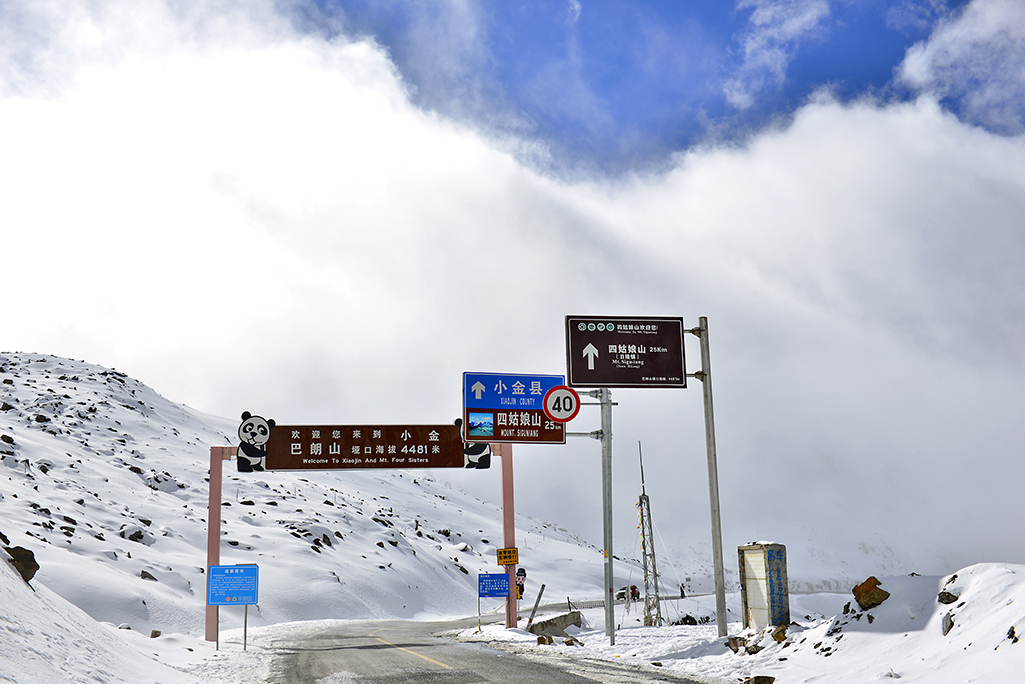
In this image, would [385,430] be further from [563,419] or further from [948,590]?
[948,590]

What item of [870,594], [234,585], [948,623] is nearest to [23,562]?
[234,585]

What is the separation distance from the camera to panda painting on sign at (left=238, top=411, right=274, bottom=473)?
26.6 metres

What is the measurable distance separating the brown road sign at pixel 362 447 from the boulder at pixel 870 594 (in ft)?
53.3

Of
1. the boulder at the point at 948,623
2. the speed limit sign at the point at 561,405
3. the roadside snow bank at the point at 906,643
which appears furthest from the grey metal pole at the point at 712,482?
the boulder at the point at 948,623

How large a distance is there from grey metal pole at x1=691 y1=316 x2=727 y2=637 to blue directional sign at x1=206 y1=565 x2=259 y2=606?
12805mm

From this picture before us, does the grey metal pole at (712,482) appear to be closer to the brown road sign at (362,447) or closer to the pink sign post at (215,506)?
the brown road sign at (362,447)

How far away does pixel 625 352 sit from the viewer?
2309cm

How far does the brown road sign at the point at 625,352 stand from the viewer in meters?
22.9

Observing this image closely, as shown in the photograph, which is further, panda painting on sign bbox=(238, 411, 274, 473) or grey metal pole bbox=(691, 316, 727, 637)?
panda painting on sign bbox=(238, 411, 274, 473)

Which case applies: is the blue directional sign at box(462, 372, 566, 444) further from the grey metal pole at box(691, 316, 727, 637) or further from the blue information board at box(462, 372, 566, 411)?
the grey metal pole at box(691, 316, 727, 637)

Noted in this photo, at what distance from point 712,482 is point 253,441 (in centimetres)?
1568

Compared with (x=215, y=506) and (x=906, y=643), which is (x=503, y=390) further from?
(x=906, y=643)

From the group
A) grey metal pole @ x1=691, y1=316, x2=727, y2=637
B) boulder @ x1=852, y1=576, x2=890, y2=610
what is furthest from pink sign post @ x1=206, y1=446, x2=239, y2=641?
boulder @ x1=852, y1=576, x2=890, y2=610

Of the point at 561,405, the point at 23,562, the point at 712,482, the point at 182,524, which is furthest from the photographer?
the point at 182,524
